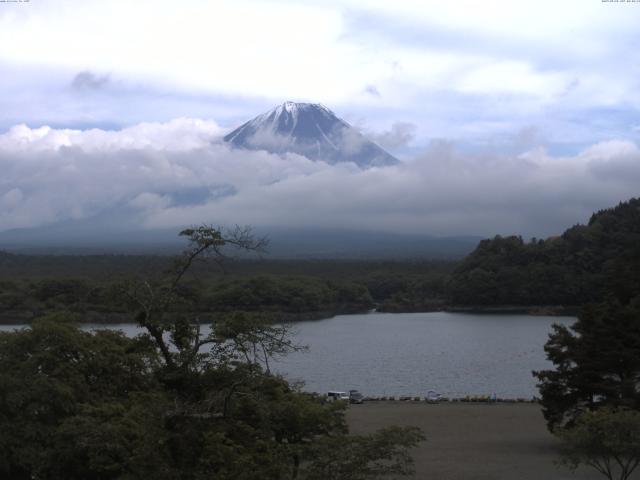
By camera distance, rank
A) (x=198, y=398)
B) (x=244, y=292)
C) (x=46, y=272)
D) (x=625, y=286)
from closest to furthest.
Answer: (x=198, y=398) < (x=625, y=286) < (x=244, y=292) < (x=46, y=272)

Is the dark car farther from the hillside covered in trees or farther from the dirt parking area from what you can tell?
the hillside covered in trees

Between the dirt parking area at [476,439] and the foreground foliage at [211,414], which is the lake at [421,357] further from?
the foreground foliage at [211,414]

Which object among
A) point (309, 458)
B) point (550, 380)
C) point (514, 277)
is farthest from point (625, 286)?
point (514, 277)

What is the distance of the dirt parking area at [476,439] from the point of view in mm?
13633

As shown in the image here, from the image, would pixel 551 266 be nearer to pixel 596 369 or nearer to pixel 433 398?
pixel 433 398

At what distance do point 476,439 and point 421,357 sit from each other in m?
17.3

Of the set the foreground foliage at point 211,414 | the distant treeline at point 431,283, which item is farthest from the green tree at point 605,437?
the distant treeline at point 431,283

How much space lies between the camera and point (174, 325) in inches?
270

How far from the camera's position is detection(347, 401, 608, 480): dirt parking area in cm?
1363

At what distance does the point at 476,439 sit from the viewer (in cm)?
1675

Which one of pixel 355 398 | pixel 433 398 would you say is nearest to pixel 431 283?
pixel 433 398

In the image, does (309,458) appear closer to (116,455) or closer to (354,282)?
(116,455)

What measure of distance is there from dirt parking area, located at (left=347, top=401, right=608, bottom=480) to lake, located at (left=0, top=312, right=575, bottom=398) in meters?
2.90

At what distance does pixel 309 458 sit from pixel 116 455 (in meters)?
1.95
